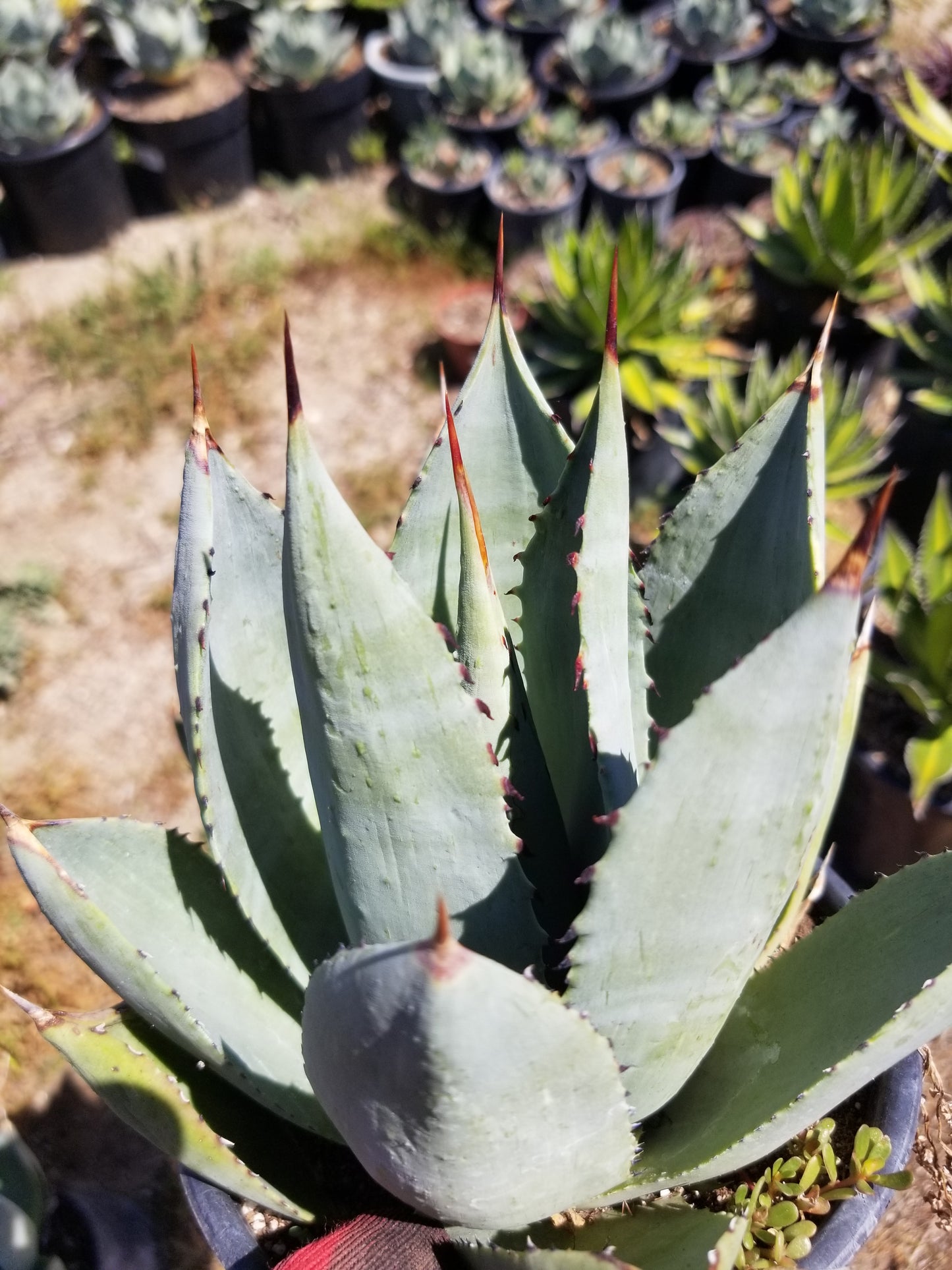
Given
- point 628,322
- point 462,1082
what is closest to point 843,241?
point 628,322

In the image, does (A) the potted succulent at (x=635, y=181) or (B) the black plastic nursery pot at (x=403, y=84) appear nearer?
(A) the potted succulent at (x=635, y=181)

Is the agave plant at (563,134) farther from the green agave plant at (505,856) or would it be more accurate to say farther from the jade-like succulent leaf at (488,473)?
the green agave plant at (505,856)

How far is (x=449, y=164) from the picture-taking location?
345cm

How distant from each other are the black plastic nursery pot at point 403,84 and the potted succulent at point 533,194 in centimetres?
60

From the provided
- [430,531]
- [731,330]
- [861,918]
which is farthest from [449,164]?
[861,918]

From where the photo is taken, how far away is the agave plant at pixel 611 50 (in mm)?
3508

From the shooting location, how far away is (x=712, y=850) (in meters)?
0.68

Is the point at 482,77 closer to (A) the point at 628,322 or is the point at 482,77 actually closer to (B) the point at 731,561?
(A) the point at 628,322

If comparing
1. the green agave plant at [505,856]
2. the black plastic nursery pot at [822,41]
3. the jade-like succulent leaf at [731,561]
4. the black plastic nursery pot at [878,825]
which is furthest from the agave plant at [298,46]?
the jade-like succulent leaf at [731,561]

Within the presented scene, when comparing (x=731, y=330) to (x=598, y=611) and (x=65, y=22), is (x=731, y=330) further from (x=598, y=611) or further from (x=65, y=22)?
(x=65, y=22)

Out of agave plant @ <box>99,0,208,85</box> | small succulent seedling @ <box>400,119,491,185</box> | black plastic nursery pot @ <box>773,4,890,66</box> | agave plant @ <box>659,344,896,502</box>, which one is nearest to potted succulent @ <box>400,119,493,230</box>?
small succulent seedling @ <box>400,119,491,185</box>

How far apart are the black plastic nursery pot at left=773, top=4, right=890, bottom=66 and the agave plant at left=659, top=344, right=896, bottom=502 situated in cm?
219

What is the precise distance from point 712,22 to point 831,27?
0.47 metres

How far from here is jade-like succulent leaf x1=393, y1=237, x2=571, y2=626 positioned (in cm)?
94
